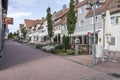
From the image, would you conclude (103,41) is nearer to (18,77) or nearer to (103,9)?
(103,9)

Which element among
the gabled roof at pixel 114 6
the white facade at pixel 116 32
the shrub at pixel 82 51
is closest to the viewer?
the shrub at pixel 82 51

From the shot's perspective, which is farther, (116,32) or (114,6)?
(114,6)

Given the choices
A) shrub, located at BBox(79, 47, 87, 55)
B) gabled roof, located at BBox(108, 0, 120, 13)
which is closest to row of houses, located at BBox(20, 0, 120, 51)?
gabled roof, located at BBox(108, 0, 120, 13)

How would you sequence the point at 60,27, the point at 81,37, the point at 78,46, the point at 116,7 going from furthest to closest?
1. the point at 60,27
2. the point at 81,37
3. the point at 116,7
4. the point at 78,46

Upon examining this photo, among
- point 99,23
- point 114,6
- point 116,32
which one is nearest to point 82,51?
point 116,32

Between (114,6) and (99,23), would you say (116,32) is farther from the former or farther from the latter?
(99,23)

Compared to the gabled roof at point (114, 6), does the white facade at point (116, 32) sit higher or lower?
lower

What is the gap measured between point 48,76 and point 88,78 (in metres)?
1.98

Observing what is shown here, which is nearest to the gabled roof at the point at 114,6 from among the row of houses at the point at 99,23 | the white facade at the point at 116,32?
the row of houses at the point at 99,23

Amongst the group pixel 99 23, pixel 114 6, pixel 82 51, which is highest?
pixel 114 6

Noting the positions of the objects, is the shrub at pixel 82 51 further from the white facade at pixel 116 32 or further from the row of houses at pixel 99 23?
the white facade at pixel 116 32

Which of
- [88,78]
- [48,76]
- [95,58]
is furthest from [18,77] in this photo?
[95,58]

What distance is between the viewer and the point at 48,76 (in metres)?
14.3

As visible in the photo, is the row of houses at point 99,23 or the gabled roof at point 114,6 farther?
the gabled roof at point 114,6
